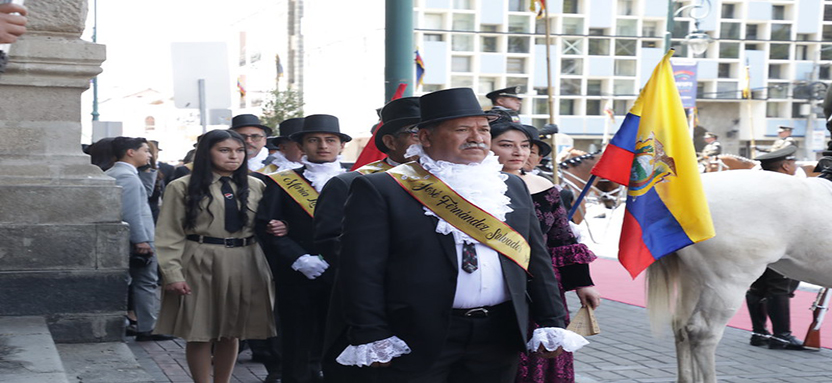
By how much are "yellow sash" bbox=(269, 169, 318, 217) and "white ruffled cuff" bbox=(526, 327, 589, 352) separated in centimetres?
281

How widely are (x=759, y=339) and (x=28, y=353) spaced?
252 inches

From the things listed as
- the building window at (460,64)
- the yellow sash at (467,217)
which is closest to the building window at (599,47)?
the building window at (460,64)

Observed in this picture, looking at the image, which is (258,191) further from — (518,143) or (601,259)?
(601,259)

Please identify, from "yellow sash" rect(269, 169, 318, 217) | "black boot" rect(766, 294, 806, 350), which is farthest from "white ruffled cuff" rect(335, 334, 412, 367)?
"black boot" rect(766, 294, 806, 350)

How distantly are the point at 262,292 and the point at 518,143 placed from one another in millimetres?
2019

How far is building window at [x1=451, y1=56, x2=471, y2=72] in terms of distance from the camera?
6425 cm

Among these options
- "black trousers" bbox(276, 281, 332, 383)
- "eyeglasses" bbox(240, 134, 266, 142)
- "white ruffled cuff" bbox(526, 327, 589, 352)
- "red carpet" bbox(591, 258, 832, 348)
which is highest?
"eyeglasses" bbox(240, 134, 266, 142)

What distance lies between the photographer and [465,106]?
3.79 meters

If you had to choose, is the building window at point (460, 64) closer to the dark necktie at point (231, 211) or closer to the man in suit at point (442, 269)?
the dark necktie at point (231, 211)

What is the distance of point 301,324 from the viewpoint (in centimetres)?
641

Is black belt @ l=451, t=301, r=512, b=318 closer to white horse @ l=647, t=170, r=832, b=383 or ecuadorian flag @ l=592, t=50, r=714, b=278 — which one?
ecuadorian flag @ l=592, t=50, r=714, b=278

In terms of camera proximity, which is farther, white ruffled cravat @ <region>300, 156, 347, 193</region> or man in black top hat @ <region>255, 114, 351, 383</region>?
white ruffled cravat @ <region>300, 156, 347, 193</region>

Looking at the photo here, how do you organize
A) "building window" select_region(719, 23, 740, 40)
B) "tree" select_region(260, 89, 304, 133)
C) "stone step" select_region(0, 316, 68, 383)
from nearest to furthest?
"stone step" select_region(0, 316, 68, 383) → "tree" select_region(260, 89, 304, 133) → "building window" select_region(719, 23, 740, 40)

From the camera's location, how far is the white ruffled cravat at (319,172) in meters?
6.53
